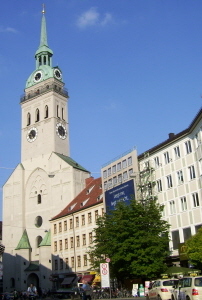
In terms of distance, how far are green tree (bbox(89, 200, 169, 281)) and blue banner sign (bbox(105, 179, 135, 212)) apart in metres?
7.84

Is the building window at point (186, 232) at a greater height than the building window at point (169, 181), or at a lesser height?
lesser

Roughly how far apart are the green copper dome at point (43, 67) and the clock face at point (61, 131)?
34.7ft

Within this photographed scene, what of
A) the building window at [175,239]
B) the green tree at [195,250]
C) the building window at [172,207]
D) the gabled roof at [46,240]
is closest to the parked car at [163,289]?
the green tree at [195,250]

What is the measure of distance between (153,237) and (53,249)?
31.0 m

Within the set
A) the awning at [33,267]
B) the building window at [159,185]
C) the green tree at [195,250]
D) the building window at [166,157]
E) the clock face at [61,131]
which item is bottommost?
the green tree at [195,250]

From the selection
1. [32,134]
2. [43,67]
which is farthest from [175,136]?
[43,67]

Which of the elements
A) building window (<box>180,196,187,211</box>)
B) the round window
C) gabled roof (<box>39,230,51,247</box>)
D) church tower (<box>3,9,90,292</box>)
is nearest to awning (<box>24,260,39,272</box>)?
church tower (<box>3,9,90,292</box>)

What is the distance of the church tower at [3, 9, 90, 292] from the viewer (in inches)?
2827

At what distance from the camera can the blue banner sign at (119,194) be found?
51.4 metres

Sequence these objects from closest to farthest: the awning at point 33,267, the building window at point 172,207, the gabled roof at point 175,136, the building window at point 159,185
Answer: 1. the gabled roof at point 175,136
2. the building window at point 172,207
3. the building window at point 159,185
4. the awning at point 33,267

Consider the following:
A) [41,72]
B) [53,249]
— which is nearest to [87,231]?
[53,249]

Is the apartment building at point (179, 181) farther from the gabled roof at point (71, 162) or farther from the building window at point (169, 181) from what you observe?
the gabled roof at point (71, 162)

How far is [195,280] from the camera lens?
2216cm

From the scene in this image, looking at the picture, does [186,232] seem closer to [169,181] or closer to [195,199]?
[195,199]
